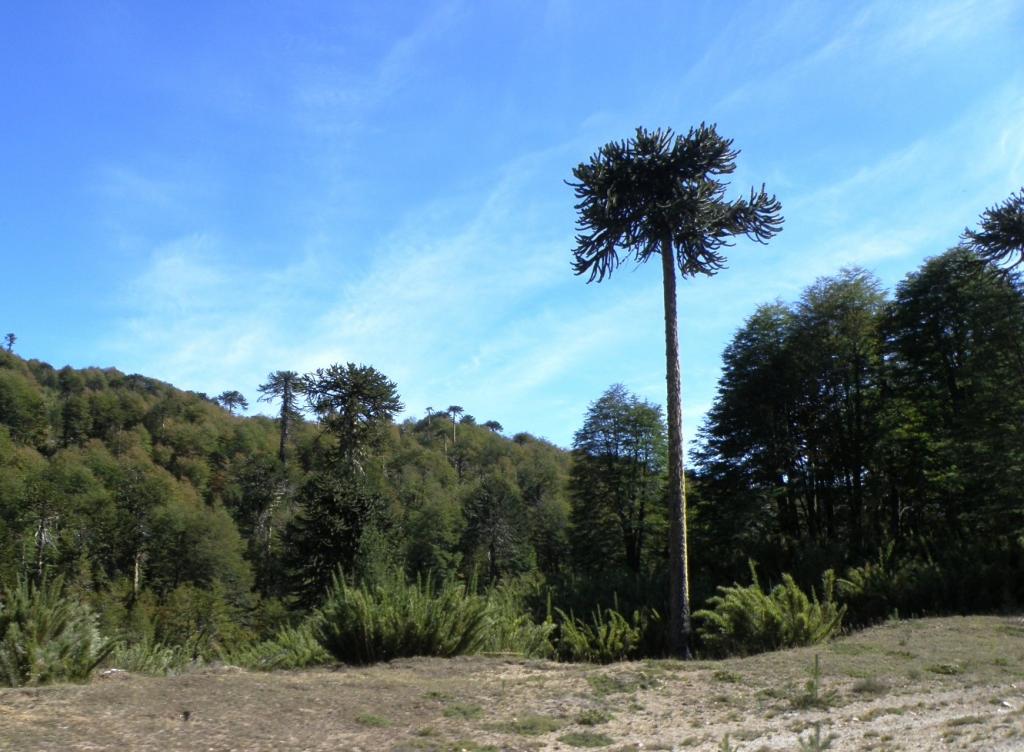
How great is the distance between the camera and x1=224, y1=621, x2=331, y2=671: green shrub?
11938mm

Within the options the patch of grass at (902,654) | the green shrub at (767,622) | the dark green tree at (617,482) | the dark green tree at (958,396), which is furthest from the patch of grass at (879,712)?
the dark green tree at (617,482)

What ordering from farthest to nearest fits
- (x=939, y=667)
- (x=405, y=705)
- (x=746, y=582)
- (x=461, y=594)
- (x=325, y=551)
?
(x=325, y=551) < (x=746, y=582) < (x=461, y=594) < (x=939, y=667) < (x=405, y=705)

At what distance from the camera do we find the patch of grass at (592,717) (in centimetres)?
779

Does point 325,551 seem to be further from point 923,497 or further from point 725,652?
point 923,497

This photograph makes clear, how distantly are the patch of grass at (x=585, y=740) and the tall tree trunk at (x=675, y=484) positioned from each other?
8.44 meters

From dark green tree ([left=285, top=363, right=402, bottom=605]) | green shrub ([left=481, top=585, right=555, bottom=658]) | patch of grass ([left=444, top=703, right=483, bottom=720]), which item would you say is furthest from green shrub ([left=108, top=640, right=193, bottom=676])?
dark green tree ([left=285, top=363, right=402, bottom=605])

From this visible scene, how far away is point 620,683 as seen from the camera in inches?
388

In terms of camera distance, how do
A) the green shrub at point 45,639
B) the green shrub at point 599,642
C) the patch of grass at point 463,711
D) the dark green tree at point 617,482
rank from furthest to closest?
the dark green tree at point 617,482
the green shrub at point 599,642
the green shrub at point 45,639
the patch of grass at point 463,711

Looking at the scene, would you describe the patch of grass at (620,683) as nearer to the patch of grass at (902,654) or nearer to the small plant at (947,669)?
the small plant at (947,669)

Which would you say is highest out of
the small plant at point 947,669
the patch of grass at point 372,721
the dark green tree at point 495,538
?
the dark green tree at point 495,538

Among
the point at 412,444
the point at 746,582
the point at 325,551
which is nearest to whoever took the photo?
the point at 746,582

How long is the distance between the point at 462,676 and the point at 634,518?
31.3 m

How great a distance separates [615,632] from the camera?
15.0 metres

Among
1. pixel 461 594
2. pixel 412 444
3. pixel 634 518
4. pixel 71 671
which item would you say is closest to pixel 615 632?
pixel 461 594
